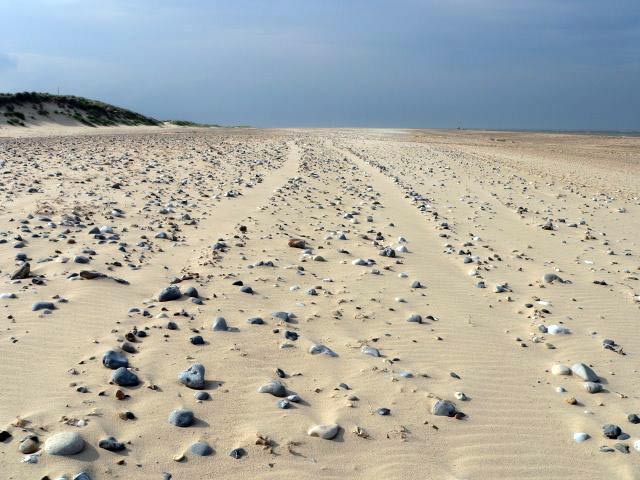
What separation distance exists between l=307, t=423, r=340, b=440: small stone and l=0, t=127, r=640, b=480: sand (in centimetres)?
4

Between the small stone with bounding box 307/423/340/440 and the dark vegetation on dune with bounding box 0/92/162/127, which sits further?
the dark vegetation on dune with bounding box 0/92/162/127

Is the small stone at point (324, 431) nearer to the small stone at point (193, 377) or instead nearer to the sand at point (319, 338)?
the sand at point (319, 338)

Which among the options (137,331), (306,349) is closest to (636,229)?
(306,349)

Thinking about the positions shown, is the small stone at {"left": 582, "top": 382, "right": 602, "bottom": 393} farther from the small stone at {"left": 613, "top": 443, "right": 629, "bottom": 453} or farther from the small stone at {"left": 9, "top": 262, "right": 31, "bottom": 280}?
the small stone at {"left": 9, "top": 262, "right": 31, "bottom": 280}

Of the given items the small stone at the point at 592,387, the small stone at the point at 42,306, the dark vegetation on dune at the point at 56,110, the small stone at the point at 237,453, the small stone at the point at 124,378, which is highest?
the dark vegetation on dune at the point at 56,110

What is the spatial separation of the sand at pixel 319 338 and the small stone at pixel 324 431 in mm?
40

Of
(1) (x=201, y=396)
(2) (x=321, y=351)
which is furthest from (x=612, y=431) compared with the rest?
(1) (x=201, y=396)

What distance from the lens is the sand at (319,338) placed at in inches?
137

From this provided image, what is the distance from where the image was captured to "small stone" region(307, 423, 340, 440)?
362 cm

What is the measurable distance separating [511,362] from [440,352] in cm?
64

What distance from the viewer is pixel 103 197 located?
39.0 ft

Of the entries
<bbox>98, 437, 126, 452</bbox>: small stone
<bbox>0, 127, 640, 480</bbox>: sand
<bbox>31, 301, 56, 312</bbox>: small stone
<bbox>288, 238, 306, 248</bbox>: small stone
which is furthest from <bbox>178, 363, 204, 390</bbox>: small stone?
Result: <bbox>288, 238, 306, 248</bbox>: small stone

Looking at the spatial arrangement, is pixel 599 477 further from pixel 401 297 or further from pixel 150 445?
pixel 401 297

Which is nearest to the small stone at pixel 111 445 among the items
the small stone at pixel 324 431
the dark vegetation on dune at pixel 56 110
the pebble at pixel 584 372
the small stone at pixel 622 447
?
the small stone at pixel 324 431
